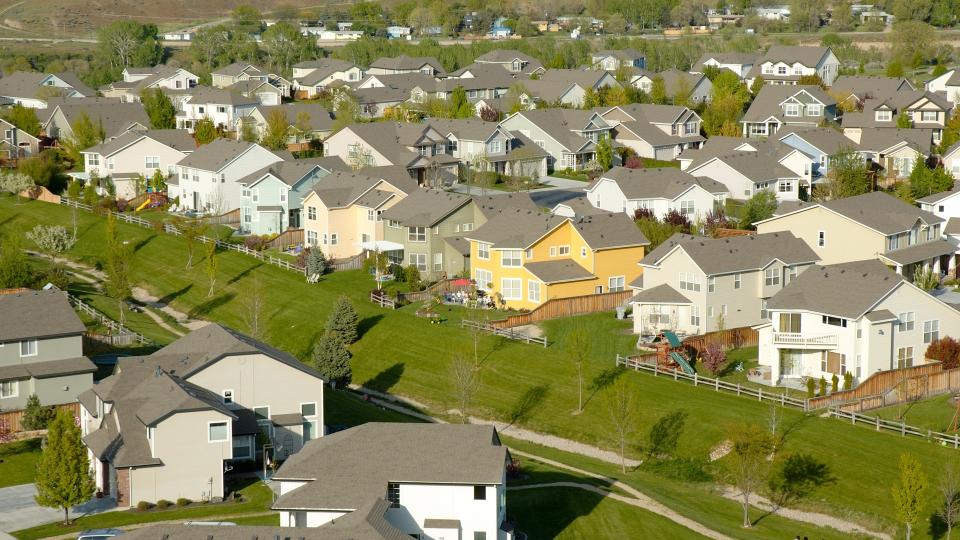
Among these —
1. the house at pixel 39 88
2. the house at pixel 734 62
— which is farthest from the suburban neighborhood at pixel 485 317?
the house at pixel 734 62

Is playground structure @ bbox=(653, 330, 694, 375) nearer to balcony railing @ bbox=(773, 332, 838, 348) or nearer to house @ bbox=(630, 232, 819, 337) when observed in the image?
house @ bbox=(630, 232, 819, 337)

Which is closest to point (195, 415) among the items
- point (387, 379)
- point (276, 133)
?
point (387, 379)

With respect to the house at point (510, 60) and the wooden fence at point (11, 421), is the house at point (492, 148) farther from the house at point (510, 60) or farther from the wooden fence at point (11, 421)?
the wooden fence at point (11, 421)

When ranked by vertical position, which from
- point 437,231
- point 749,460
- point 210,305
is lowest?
point 749,460

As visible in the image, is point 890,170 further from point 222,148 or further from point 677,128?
point 222,148

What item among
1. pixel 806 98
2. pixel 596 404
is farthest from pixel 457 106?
pixel 596 404

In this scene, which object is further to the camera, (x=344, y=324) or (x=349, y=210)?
(x=349, y=210)

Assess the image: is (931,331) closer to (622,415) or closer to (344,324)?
(622,415)
